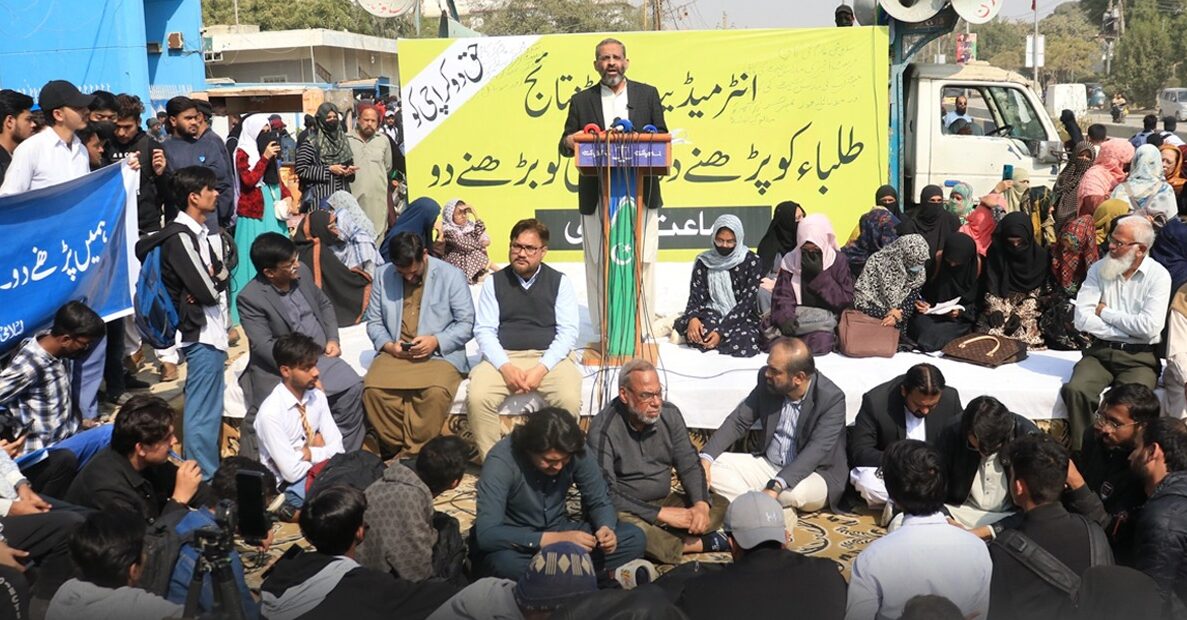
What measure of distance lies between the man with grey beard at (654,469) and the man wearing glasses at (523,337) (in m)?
0.69

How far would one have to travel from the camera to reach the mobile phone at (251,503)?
3188mm

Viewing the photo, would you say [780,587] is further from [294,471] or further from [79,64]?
[79,64]

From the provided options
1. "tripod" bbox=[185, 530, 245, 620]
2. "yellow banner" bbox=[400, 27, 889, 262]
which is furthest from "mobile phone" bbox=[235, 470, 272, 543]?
"yellow banner" bbox=[400, 27, 889, 262]

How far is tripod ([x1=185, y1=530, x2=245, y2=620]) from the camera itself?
2641 mm

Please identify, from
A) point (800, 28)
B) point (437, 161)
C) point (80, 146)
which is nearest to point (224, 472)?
point (80, 146)

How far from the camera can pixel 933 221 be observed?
7.39 metres

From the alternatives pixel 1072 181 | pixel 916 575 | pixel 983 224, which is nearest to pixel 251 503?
pixel 916 575

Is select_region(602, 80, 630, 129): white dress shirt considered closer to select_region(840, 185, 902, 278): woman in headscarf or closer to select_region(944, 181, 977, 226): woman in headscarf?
select_region(840, 185, 902, 278): woman in headscarf

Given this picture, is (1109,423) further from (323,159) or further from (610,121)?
(323,159)

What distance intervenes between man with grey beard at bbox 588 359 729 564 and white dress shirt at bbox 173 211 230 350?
2.01 metres

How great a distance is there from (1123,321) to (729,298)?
2.01 m

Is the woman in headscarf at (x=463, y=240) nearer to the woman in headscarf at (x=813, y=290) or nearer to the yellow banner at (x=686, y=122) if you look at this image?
the yellow banner at (x=686, y=122)

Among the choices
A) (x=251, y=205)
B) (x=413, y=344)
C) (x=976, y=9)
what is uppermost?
(x=976, y=9)

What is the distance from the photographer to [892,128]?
33.7ft
